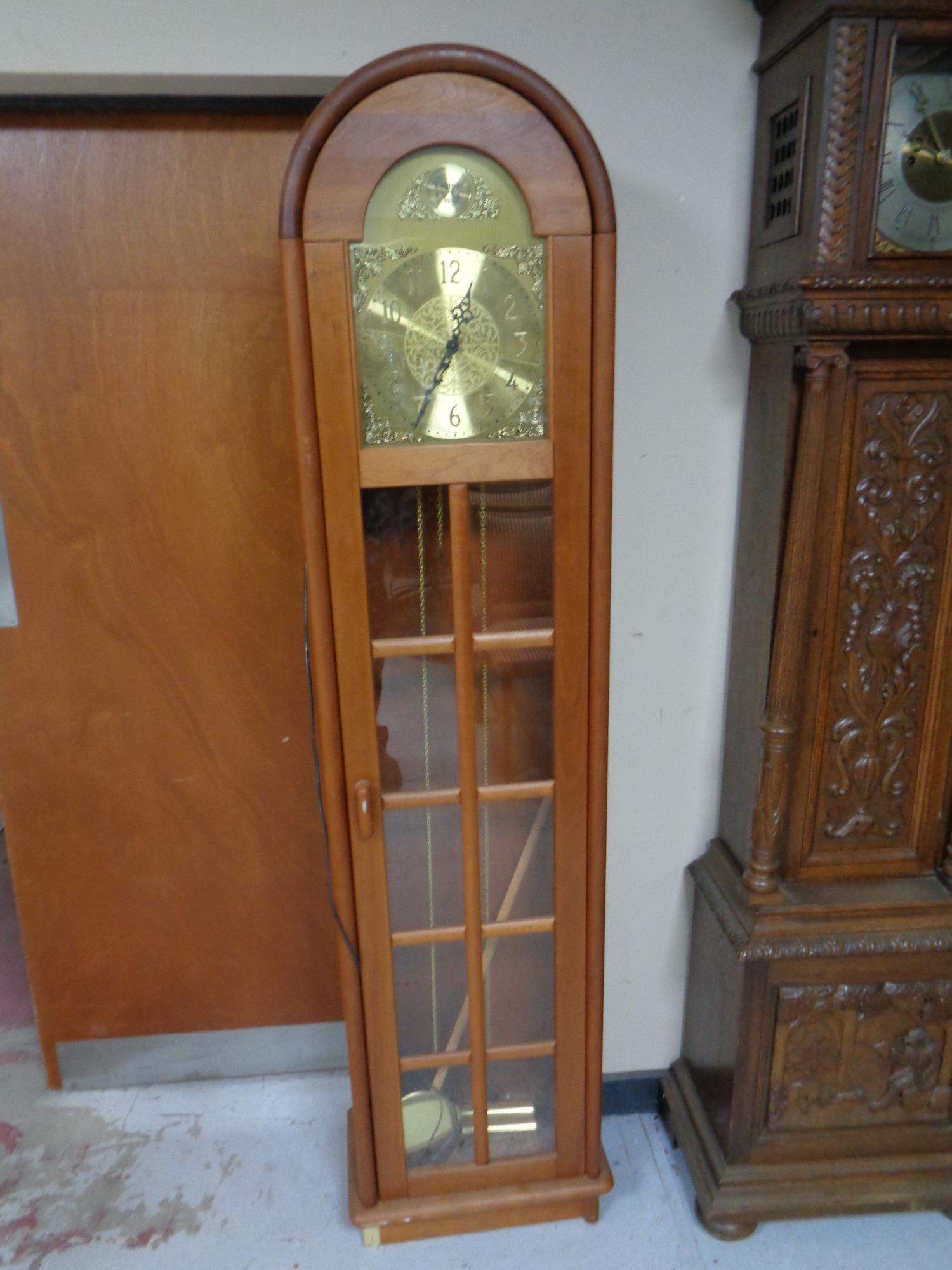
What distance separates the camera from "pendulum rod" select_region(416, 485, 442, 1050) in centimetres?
122

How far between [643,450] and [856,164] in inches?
18.7

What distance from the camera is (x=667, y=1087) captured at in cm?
169

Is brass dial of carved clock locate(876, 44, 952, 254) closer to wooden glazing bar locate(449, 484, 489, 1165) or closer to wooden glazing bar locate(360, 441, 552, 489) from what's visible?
wooden glazing bar locate(360, 441, 552, 489)

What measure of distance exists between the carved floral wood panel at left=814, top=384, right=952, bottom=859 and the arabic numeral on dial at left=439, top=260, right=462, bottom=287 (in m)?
0.60

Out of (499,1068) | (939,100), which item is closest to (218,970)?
(499,1068)

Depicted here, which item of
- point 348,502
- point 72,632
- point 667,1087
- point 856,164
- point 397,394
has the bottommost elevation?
point 667,1087

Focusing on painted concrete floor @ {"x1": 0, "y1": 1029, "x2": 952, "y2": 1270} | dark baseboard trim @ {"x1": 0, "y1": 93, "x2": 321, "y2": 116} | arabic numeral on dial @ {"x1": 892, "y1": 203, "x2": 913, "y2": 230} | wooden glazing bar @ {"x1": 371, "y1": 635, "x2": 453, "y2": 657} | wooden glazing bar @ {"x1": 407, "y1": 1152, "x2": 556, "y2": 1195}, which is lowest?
painted concrete floor @ {"x1": 0, "y1": 1029, "x2": 952, "y2": 1270}

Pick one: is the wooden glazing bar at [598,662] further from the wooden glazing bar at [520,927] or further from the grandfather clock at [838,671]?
the grandfather clock at [838,671]

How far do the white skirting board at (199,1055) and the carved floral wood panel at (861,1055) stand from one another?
0.92 meters

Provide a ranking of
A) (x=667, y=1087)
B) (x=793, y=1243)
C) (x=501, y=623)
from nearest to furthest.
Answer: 1. (x=501, y=623)
2. (x=793, y=1243)
3. (x=667, y=1087)

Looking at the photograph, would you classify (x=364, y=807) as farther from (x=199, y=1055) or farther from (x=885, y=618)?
(x=199, y=1055)

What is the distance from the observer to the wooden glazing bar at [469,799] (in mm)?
1211

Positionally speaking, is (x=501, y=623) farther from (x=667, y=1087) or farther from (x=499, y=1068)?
(x=667, y=1087)

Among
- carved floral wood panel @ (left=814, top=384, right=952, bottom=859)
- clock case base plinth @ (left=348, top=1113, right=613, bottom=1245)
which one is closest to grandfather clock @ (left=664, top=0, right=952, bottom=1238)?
carved floral wood panel @ (left=814, top=384, right=952, bottom=859)
